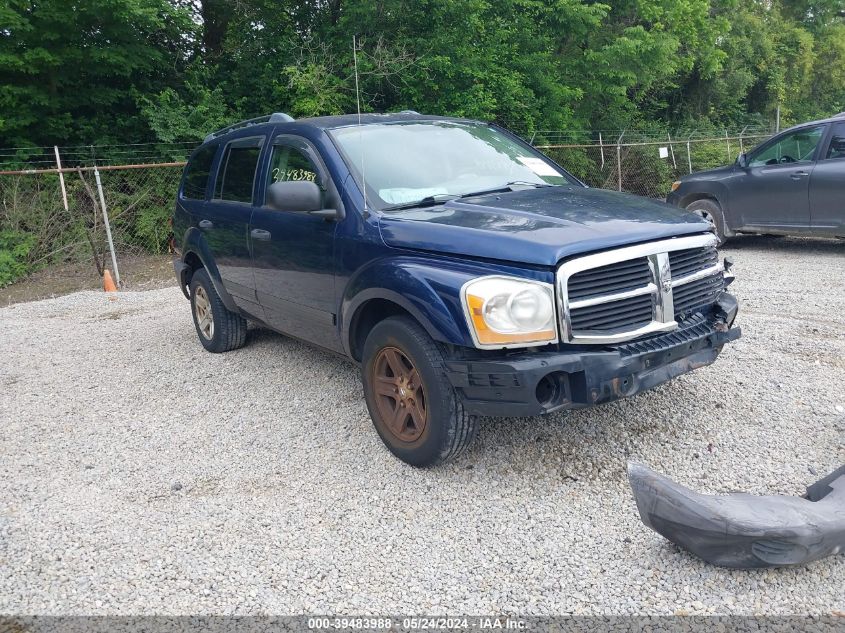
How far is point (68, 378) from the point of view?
618 cm

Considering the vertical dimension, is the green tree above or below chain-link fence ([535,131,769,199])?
above

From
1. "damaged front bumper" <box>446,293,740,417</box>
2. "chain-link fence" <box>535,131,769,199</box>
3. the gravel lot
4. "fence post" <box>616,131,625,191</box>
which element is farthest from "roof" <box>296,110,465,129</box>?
"fence post" <box>616,131,625,191</box>

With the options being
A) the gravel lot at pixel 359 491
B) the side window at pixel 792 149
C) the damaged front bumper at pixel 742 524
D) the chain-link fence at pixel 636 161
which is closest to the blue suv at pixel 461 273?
the gravel lot at pixel 359 491

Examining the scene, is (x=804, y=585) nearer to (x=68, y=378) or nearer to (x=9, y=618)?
(x=9, y=618)

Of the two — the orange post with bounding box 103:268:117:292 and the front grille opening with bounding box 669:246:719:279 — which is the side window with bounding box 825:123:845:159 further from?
the orange post with bounding box 103:268:117:292

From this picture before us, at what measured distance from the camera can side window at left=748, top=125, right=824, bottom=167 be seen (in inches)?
361

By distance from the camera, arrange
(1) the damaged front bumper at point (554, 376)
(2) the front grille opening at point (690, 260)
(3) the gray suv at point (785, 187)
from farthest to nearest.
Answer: (3) the gray suv at point (785, 187) → (2) the front grille opening at point (690, 260) → (1) the damaged front bumper at point (554, 376)

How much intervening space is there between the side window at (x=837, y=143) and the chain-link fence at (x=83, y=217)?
9.60 metres

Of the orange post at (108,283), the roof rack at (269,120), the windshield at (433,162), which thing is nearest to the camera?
the windshield at (433,162)

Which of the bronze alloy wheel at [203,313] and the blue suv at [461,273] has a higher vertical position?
the blue suv at [461,273]

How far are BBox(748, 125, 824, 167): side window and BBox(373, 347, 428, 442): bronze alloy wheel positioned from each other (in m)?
7.70

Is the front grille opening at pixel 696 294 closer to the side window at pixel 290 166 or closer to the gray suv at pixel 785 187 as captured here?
the side window at pixel 290 166

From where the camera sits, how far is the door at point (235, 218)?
5.43 metres

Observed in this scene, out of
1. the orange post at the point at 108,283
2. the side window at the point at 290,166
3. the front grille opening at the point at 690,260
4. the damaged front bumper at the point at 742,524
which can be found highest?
the side window at the point at 290,166
